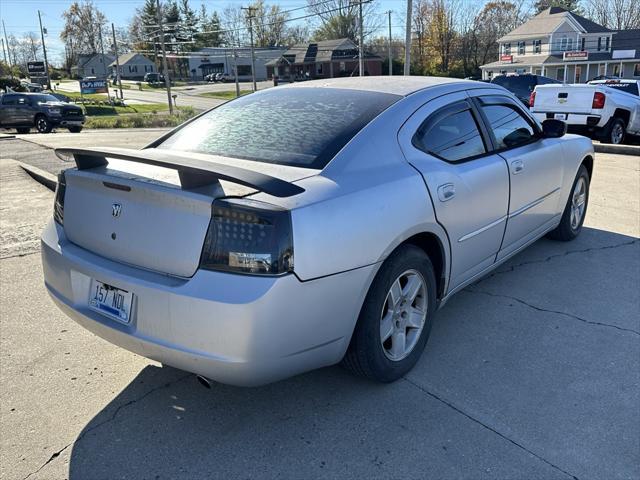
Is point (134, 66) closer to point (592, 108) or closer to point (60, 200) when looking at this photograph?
point (592, 108)

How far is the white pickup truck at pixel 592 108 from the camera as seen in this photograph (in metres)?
12.0

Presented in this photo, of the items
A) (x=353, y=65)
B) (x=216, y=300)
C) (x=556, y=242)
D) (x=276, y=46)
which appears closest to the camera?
(x=216, y=300)

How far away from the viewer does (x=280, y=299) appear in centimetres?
229

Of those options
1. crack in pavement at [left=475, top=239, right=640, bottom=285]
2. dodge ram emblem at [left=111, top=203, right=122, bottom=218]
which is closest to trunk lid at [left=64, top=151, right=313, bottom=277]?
dodge ram emblem at [left=111, top=203, right=122, bottom=218]

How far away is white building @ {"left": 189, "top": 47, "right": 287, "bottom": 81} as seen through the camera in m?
94.7

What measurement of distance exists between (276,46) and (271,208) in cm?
10164

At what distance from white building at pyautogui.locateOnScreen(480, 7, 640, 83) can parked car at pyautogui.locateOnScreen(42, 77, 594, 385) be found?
2390 inches

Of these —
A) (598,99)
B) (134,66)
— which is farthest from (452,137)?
(134,66)

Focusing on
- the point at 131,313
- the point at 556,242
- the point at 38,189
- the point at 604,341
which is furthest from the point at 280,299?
the point at 38,189

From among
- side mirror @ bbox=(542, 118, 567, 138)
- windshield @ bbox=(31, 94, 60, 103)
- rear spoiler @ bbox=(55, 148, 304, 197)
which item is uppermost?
windshield @ bbox=(31, 94, 60, 103)

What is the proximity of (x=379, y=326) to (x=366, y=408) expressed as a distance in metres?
0.44

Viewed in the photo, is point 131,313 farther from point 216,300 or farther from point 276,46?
point 276,46

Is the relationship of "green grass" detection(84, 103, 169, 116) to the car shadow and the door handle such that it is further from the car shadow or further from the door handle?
the car shadow

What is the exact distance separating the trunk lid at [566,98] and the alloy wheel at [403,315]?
35.0 feet
